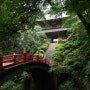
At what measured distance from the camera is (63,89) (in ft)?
65.9

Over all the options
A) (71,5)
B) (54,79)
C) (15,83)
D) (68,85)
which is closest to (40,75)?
(54,79)

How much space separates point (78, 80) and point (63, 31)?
22690 millimetres

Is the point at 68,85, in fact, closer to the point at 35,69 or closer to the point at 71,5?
the point at 35,69

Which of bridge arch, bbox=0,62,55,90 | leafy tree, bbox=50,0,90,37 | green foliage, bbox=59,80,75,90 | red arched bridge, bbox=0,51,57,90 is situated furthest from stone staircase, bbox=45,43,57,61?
leafy tree, bbox=50,0,90,37

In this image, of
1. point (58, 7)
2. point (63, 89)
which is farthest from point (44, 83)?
point (58, 7)

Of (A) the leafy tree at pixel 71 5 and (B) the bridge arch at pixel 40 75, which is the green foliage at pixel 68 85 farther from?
(A) the leafy tree at pixel 71 5

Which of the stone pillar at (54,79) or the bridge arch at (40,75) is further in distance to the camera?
the stone pillar at (54,79)

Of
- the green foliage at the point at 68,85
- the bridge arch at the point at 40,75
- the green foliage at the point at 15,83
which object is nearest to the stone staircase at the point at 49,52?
the bridge arch at the point at 40,75

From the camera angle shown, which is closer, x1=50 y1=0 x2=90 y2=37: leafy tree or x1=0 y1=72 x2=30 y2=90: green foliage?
x1=50 y1=0 x2=90 y2=37: leafy tree

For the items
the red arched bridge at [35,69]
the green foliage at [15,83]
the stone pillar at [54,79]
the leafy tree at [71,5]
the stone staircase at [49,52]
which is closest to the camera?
the leafy tree at [71,5]

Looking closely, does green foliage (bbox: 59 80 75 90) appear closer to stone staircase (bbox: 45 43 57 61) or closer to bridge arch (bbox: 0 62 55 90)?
bridge arch (bbox: 0 62 55 90)

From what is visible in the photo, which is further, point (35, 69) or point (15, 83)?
point (15, 83)

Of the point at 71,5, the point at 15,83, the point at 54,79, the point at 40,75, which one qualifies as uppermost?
the point at 71,5

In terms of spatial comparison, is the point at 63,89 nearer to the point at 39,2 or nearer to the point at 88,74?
the point at 88,74
